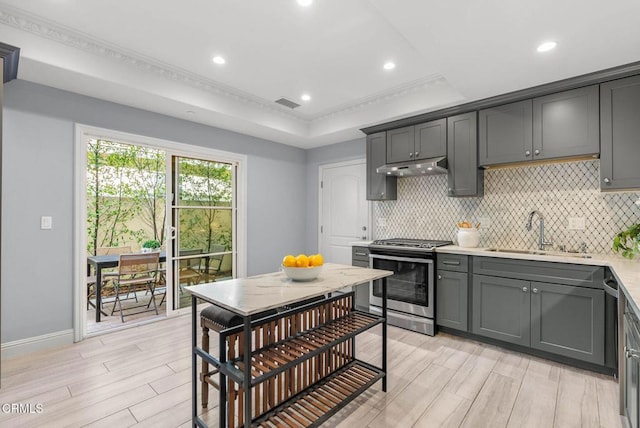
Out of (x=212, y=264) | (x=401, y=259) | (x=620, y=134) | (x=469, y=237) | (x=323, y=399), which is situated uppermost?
(x=620, y=134)

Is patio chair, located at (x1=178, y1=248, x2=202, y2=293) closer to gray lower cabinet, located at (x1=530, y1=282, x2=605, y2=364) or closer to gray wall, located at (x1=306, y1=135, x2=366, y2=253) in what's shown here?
gray wall, located at (x1=306, y1=135, x2=366, y2=253)

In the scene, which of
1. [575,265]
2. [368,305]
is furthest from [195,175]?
[575,265]

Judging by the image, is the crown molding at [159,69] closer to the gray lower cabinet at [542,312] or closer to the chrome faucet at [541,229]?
the chrome faucet at [541,229]

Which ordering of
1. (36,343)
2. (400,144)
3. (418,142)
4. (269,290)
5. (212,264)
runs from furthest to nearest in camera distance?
1. (212,264)
2. (400,144)
3. (418,142)
4. (36,343)
5. (269,290)

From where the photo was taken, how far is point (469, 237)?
3408 mm

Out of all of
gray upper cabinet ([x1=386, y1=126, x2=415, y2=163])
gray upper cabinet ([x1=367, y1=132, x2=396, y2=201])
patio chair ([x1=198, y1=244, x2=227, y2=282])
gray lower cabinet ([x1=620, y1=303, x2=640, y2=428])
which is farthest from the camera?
patio chair ([x1=198, y1=244, x2=227, y2=282])

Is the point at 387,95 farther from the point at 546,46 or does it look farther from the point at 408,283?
the point at 408,283

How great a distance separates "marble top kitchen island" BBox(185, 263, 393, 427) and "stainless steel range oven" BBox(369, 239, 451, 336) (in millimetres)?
1228

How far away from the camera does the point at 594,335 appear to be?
97.0 inches

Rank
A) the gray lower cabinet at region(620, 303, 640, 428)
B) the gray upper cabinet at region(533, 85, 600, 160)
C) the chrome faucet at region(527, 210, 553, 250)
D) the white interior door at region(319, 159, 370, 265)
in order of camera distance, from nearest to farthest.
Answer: the gray lower cabinet at region(620, 303, 640, 428) → the gray upper cabinet at region(533, 85, 600, 160) → the chrome faucet at region(527, 210, 553, 250) → the white interior door at region(319, 159, 370, 265)

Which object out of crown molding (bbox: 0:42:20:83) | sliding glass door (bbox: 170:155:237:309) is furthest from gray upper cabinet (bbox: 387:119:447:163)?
crown molding (bbox: 0:42:20:83)

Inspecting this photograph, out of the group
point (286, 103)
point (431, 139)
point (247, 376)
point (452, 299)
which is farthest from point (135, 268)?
point (431, 139)

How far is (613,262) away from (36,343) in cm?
504

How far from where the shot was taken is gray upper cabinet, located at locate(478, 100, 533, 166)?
3.01 m
